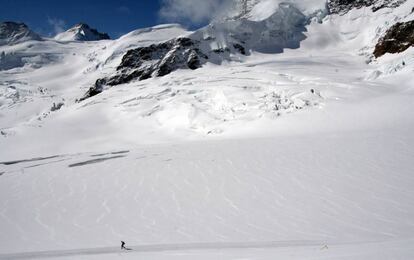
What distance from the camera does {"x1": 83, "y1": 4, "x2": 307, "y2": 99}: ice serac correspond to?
1693 inches

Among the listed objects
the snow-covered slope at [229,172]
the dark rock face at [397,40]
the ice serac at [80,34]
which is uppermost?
the ice serac at [80,34]

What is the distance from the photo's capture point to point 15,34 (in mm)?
103500

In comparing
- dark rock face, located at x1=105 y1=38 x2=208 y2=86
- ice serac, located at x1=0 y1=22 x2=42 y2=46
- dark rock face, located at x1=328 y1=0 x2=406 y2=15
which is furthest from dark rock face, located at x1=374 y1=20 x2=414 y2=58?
ice serac, located at x1=0 y1=22 x2=42 y2=46

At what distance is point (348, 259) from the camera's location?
3.75 metres

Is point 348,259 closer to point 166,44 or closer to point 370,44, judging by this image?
point 370,44

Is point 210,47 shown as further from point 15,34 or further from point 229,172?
point 15,34

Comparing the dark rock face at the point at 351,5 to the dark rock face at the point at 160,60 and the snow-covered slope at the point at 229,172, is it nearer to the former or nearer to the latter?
the snow-covered slope at the point at 229,172

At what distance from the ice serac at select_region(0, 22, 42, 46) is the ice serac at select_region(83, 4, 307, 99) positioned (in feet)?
231

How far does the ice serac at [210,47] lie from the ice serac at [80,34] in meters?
89.4

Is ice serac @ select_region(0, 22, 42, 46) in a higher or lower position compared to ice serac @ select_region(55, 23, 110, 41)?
lower

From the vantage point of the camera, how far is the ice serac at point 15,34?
101 metres

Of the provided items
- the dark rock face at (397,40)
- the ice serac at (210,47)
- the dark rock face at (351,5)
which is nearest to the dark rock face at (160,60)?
the ice serac at (210,47)

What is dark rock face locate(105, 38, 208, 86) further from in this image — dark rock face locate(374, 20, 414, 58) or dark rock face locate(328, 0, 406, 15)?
dark rock face locate(328, 0, 406, 15)

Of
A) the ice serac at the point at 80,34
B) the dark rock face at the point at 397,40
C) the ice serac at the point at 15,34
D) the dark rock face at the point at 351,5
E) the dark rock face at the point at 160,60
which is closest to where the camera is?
the dark rock face at the point at 397,40
